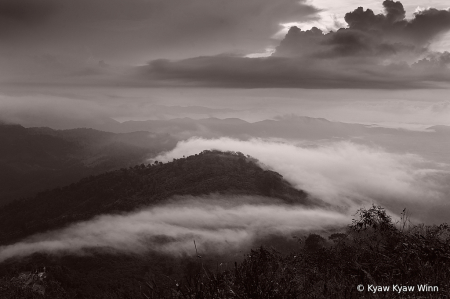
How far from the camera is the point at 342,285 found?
10.7 metres

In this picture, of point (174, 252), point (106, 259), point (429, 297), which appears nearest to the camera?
point (429, 297)

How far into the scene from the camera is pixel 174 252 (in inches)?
7677

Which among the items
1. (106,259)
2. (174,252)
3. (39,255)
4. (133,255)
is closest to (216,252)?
(174,252)

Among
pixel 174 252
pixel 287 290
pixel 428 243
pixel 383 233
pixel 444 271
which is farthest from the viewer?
pixel 174 252

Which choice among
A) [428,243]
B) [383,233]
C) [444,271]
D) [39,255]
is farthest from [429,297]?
[39,255]

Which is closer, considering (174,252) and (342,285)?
(342,285)

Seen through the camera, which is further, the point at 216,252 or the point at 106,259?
the point at 216,252

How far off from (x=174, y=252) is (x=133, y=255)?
897 inches

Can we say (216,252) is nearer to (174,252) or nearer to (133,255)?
(174,252)

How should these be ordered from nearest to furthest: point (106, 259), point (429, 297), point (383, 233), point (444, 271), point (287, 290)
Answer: point (429, 297) < point (287, 290) < point (444, 271) < point (383, 233) < point (106, 259)

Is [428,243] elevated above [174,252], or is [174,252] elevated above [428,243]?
[428,243]

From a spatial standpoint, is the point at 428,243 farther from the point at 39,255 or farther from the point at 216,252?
the point at 39,255

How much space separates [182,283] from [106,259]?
627ft

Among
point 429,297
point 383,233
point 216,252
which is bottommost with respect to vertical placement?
point 216,252
